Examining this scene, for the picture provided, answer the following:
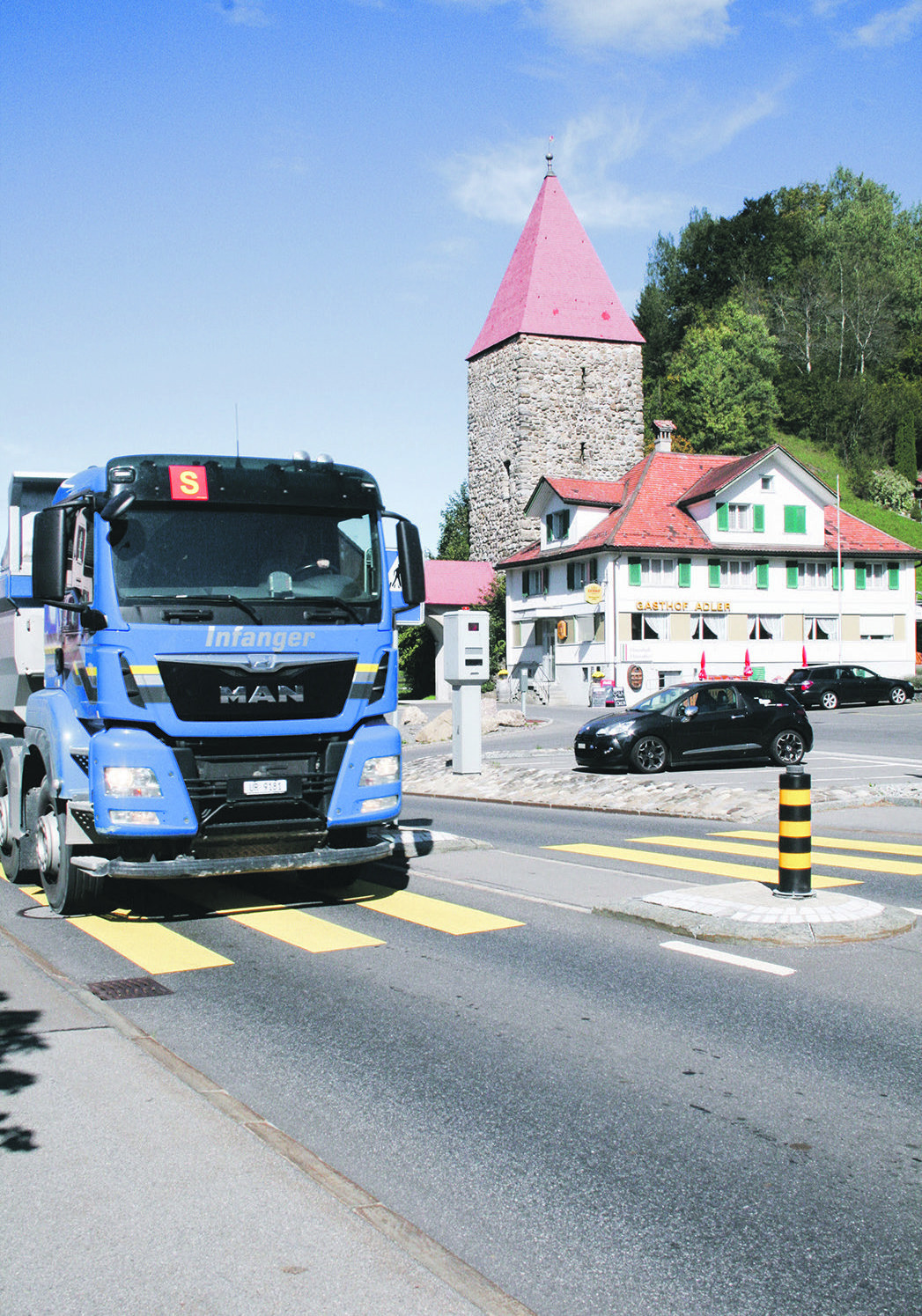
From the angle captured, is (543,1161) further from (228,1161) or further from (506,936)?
(506,936)

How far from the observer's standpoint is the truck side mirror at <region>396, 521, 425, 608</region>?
9.39 metres

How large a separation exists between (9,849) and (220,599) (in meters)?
4.24

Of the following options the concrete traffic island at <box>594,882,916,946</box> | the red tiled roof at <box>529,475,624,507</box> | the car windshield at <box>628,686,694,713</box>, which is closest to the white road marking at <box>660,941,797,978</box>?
the concrete traffic island at <box>594,882,916,946</box>

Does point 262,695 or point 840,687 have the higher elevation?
point 262,695

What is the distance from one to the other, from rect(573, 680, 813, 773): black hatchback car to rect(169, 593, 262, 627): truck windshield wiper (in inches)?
523

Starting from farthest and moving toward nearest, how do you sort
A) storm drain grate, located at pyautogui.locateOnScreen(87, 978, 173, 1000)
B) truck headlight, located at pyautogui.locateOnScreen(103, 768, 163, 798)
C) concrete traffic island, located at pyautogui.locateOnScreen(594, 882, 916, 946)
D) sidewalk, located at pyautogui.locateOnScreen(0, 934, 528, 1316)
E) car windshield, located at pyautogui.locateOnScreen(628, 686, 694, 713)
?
car windshield, located at pyautogui.locateOnScreen(628, 686, 694, 713) < truck headlight, located at pyautogui.locateOnScreen(103, 768, 163, 798) < concrete traffic island, located at pyautogui.locateOnScreen(594, 882, 916, 946) < storm drain grate, located at pyautogui.locateOnScreen(87, 978, 173, 1000) < sidewalk, located at pyautogui.locateOnScreen(0, 934, 528, 1316)

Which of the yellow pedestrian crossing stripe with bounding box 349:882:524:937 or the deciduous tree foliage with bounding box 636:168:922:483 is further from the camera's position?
the deciduous tree foliage with bounding box 636:168:922:483

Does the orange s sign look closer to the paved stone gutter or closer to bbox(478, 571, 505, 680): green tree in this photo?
the paved stone gutter

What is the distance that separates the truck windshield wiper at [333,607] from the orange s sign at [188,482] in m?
1.06

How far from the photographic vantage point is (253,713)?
8.43 m

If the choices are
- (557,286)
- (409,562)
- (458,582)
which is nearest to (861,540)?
(458,582)

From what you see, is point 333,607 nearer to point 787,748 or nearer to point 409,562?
point 409,562

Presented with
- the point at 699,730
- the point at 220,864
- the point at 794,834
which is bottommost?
the point at 220,864

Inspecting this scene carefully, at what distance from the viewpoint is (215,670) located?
823 centimetres
